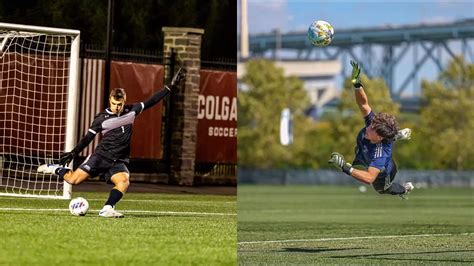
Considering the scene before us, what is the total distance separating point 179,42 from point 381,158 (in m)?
3.61

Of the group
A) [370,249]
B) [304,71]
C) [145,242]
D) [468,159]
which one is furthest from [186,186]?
[304,71]

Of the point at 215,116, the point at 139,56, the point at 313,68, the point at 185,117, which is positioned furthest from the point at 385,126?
the point at 313,68

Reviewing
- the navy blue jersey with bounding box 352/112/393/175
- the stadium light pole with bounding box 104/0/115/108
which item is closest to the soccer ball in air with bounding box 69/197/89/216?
the stadium light pole with bounding box 104/0/115/108

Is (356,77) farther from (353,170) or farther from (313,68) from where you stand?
(313,68)

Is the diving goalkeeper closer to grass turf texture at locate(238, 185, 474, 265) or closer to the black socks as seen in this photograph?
grass turf texture at locate(238, 185, 474, 265)

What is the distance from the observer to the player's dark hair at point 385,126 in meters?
11.1

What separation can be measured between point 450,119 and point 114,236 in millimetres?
42219

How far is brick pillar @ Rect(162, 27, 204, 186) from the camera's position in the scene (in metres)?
14.4

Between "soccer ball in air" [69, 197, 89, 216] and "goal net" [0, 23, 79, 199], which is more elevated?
"goal net" [0, 23, 79, 199]

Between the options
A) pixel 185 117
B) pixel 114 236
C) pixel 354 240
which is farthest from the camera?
pixel 185 117

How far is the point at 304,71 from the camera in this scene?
251 feet

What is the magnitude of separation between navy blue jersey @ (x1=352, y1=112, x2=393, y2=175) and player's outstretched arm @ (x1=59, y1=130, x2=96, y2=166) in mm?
2280

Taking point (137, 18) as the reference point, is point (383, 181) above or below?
below

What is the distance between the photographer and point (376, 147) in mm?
11180
